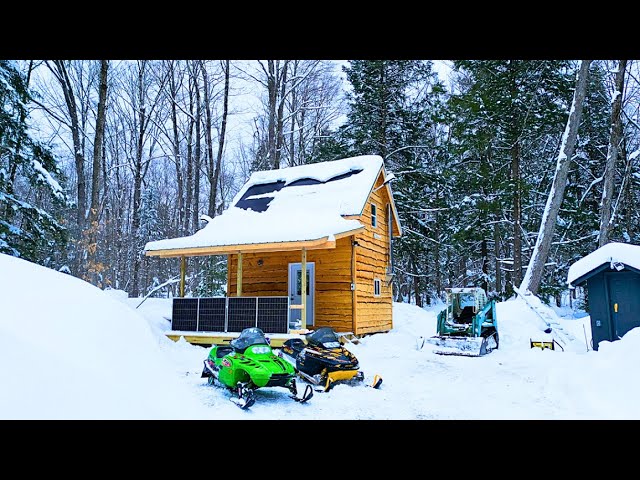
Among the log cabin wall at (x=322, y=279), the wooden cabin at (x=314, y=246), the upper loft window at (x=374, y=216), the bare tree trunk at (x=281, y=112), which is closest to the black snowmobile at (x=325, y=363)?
the wooden cabin at (x=314, y=246)

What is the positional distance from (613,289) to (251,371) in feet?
24.6

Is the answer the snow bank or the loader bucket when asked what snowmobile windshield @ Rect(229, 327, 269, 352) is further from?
the loader bucket

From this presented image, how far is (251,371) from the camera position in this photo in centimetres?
583

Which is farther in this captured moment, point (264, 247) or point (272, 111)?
point (272, 111)

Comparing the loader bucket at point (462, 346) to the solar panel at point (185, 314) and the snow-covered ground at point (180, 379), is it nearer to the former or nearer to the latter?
the snow-covered ground at point (180, 379)

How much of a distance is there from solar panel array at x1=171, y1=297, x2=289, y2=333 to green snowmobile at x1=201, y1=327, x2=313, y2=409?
4581 mm

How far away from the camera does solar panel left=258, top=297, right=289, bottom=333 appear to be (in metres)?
11.1

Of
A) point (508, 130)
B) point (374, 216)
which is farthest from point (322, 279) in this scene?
point (508, 130)

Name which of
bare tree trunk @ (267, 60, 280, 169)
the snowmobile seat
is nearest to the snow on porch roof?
bare tree trunk @ (267, 60, 280, 169)

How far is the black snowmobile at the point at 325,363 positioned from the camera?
22.4ft

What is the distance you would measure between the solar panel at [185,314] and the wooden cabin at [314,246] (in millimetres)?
1249

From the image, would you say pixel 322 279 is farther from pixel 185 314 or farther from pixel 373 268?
pixel 185 314
